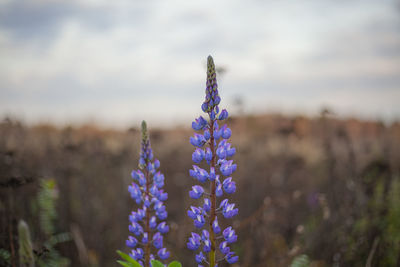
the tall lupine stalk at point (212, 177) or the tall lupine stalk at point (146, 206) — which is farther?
the tall lupine stalk at point (146, 206)

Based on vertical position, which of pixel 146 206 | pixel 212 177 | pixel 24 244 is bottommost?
pixel 24 244

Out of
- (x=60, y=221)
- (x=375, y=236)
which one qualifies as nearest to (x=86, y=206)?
(x=60, y=221)

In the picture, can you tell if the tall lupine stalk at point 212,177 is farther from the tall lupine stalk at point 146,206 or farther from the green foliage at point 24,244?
the green foliage at point 24,244

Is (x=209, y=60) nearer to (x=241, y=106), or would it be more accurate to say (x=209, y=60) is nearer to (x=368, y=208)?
(x=241, y=106)

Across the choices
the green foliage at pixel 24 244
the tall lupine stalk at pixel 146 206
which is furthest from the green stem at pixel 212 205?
the green foliage at pixel 24 244

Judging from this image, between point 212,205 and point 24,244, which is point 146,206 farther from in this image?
point 24,244

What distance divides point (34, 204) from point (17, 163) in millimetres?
1017

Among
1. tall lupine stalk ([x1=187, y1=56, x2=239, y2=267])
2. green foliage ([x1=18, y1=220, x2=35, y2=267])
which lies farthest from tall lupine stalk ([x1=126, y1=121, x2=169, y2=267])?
green foliage ([x1=18, y1=220, x2=35, y2=267])

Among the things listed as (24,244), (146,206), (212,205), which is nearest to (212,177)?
(212,205)

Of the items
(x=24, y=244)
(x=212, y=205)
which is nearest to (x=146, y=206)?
(x=212, y=205)

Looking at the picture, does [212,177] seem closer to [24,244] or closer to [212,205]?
[212,205]

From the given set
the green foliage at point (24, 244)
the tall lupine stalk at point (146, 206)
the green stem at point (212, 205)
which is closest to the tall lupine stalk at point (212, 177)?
the green stem at point (212, 205)

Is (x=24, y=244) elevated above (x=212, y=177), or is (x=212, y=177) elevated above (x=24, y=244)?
(x=212, y=177)

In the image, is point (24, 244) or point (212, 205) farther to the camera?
point (24, 244)
